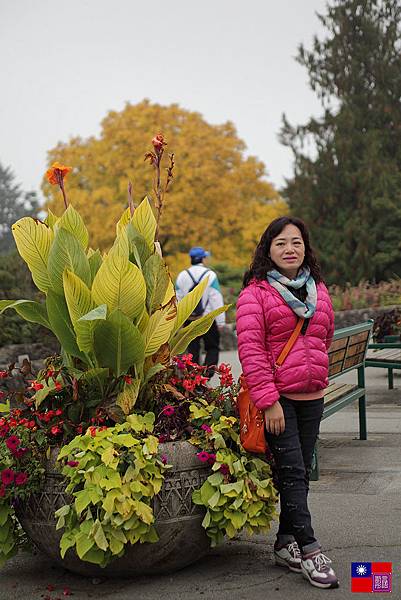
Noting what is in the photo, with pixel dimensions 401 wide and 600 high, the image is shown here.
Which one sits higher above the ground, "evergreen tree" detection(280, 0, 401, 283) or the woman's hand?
"evergreen tree" detection(280, 0, 401, 283)

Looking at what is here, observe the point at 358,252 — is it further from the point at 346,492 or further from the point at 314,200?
the point at 346,492

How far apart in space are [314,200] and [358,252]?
96.0 inches

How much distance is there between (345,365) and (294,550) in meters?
2.88

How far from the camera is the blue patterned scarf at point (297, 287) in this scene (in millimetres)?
4082

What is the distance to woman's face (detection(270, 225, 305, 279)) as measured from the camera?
4203mm

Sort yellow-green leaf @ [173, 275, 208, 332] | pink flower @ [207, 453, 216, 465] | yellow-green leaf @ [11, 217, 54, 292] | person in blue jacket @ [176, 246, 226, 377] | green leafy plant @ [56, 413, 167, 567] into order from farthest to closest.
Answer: person in blue jacket @ [176, 246, 226, 377] → yellow-green leaf @ [173, 275, 208, 332] → yellow-green leaf @ [11, 217, 54, 292] → pink flower @ [207, 453, 216, 465] → green leafy plant @ [56, 413, 167, 567]

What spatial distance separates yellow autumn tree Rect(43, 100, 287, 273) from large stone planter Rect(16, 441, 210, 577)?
3124 centimetres

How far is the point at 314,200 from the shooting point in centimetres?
3059

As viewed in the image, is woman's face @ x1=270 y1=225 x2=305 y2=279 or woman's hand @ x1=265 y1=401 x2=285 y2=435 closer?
woman's hand @ x1=265 y1=401 x2=285 y2=435

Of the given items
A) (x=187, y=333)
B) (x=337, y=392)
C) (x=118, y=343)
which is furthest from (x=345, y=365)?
(x=118, y=343)

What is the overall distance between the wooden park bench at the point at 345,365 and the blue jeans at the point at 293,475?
5.88 ft

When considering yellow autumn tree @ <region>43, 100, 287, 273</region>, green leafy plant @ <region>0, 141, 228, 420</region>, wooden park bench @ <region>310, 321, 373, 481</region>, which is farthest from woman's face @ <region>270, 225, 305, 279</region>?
yellow autumn tree @ <region>43, 100, 287, 273</region>

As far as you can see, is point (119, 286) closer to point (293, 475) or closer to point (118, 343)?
point (118, 343)

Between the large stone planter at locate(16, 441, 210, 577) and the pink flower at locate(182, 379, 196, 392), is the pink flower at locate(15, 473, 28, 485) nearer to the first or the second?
the large stone planter at locate(16, 441, 210, 577)
